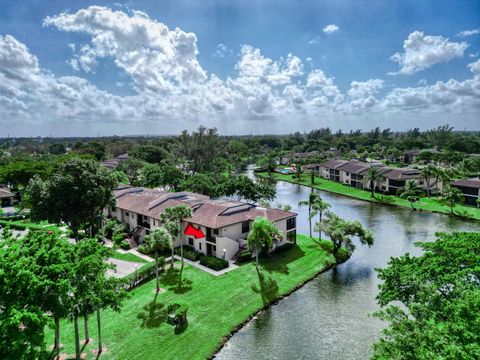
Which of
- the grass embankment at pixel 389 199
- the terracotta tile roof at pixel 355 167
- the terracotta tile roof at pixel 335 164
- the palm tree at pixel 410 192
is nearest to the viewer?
the grass embankment at pixel 389 199

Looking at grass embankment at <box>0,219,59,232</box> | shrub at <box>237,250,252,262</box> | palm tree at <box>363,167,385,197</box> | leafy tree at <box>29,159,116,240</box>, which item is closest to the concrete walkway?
shrub at <box>237,250,252,262</box>

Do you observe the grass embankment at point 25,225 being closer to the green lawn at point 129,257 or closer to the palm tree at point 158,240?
the green lawn at point 129,257

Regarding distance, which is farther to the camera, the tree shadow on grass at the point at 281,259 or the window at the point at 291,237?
the window at the point at 291,237

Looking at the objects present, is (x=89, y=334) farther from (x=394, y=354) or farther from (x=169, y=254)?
(x=394, y=354)

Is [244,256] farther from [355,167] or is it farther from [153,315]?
[355,167]

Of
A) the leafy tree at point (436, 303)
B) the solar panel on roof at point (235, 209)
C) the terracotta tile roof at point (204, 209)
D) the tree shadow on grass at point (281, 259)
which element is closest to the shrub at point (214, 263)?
the terracotta tile roof at point (204, 209)

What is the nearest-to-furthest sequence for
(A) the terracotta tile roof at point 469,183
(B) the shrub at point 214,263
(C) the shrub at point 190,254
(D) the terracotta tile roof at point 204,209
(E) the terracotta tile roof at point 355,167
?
1. (B) the shrub at point 214,263
2. (C) the shrub at point 190,254
3. (D) the terracotta tile roof at point 204,209
4. (A) the terracotta tile roof at point 469,183
5. (E) the terracotta tile roof at point 355,167

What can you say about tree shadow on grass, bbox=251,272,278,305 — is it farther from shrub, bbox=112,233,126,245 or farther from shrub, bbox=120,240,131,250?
shrub, bbox=112,233,126,245

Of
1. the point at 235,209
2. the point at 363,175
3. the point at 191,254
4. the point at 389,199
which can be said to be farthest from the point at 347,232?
the point at 363,175
